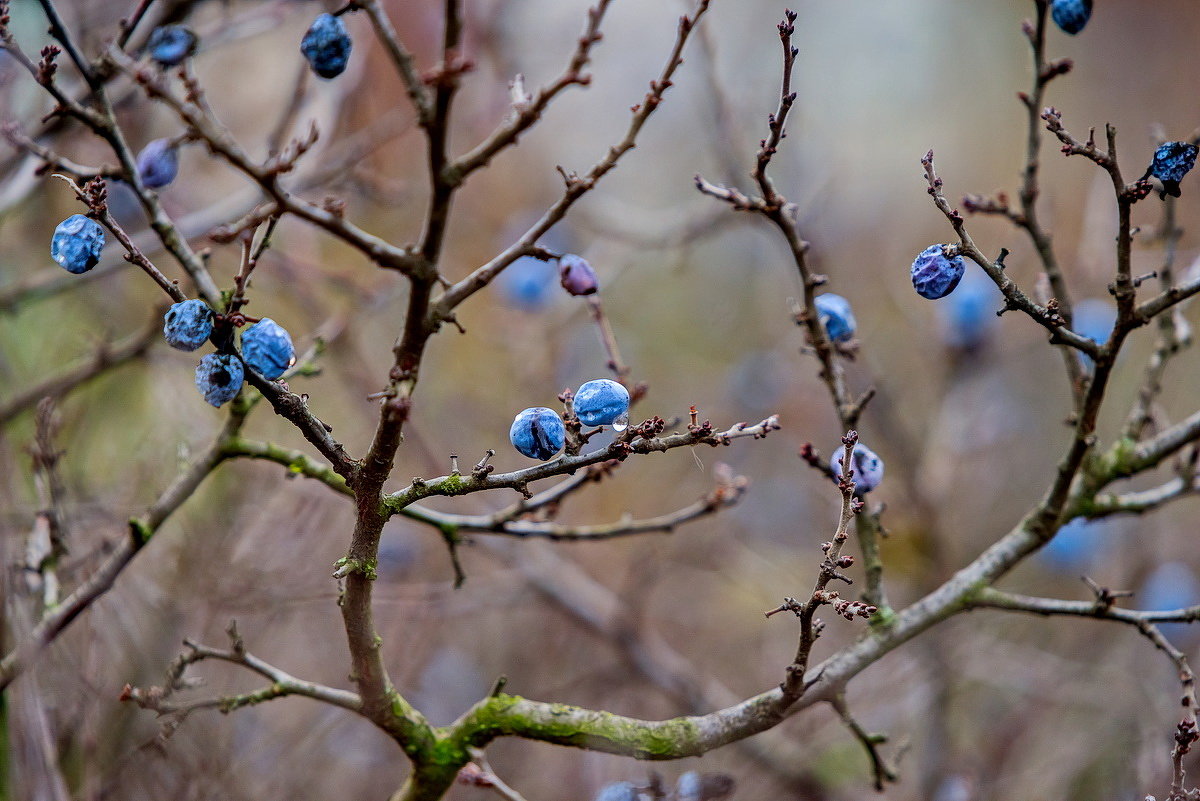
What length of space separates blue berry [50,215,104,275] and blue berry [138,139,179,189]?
0.29 metres

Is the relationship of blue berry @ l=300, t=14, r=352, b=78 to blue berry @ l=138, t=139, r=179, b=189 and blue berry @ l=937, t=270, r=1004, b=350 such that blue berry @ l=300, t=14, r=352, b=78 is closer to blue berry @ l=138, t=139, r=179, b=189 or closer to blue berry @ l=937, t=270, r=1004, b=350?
blue berry @ l=138, t=139, r=179, b=189

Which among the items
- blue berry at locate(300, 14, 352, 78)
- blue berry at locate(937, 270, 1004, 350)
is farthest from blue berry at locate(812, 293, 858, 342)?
blue berry at locate(937, 270, 1004, 350)

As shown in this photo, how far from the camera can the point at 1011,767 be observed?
3947 millimetres

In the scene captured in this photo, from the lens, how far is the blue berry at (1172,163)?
1391 millimetres

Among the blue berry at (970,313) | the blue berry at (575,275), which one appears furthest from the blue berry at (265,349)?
the blue berry at (970,313)

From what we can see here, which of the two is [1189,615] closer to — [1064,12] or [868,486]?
[868,486]

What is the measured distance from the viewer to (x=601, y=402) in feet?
4.37

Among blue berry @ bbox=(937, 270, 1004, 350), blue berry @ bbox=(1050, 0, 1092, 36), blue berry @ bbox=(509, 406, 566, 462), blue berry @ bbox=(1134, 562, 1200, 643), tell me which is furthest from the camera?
blue berry @ bbox=(1134, 562, 1200, 643)

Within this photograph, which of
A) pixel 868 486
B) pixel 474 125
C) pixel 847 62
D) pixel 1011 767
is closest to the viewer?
pixel 868 486

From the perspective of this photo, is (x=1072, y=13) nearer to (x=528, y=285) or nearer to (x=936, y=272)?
(x=936, y=272)

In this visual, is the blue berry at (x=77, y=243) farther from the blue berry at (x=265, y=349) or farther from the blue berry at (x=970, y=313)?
the blue berry at (x=970, y=313)

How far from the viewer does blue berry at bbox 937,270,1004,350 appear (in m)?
3.14

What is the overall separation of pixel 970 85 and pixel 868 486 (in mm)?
8462

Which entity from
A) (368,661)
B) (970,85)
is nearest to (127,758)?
(368,661)
